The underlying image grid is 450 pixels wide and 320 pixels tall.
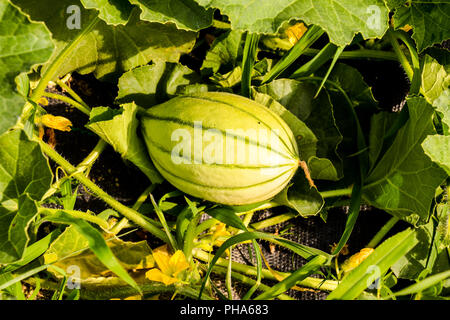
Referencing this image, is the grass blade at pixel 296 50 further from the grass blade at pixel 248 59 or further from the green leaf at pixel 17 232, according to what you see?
the green leaf at pixel 17 232

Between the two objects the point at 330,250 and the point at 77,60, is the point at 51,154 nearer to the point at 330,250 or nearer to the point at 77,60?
the point at 77,60

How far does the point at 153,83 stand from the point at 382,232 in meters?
0.69

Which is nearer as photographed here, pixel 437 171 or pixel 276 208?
pixel 437 171

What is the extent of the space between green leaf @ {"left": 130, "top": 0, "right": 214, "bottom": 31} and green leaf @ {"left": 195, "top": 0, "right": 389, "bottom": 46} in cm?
8

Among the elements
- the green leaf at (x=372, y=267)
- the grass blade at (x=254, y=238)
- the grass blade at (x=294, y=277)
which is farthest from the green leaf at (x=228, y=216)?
the green leaf at (x=372, y=267)

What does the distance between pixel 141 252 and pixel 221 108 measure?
1.28ft

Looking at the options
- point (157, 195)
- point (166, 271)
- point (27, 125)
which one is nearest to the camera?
point (27, 125)

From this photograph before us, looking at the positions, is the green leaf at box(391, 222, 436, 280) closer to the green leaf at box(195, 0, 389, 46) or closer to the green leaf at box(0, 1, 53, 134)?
the green leaf at box(195, 0, 389, 46)

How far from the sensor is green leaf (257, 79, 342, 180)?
115 centimetres

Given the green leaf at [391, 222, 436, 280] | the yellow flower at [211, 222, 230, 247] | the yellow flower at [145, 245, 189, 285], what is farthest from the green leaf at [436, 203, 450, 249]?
the yellow flower at [145, 245, 189, 285]

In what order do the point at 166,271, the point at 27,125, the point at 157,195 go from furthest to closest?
1. the point at 157,195
2. the point at 166,271
3. the point at 27,125

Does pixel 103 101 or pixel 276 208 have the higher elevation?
pixel 103 101

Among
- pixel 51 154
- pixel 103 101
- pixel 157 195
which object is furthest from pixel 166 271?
pixel 103 101
